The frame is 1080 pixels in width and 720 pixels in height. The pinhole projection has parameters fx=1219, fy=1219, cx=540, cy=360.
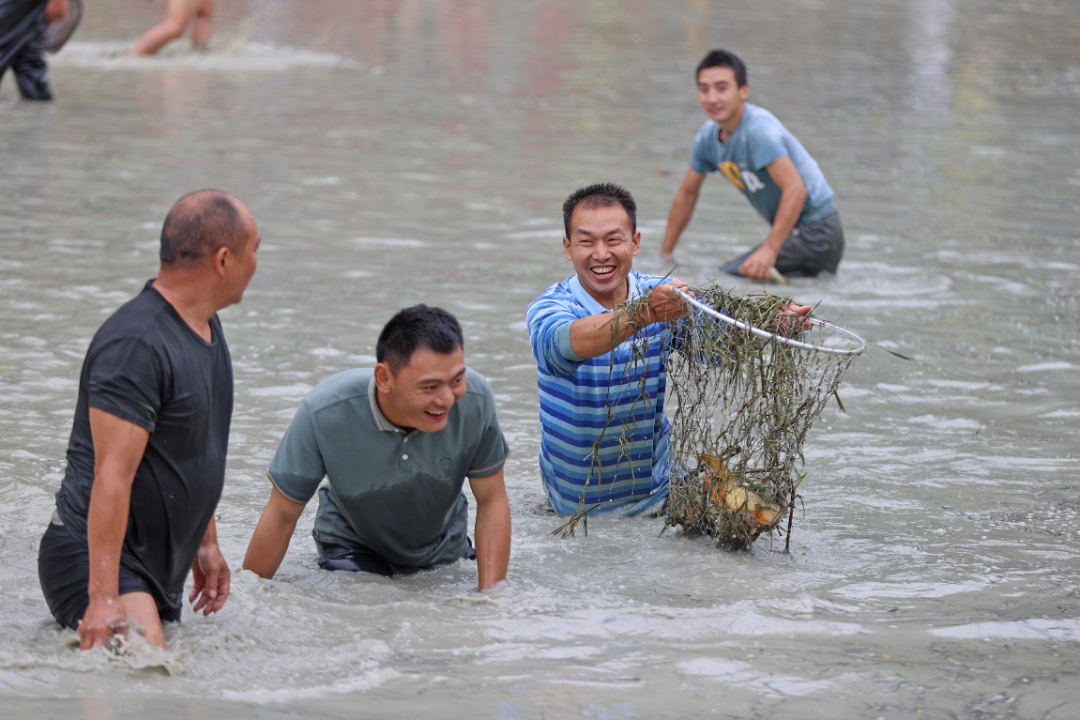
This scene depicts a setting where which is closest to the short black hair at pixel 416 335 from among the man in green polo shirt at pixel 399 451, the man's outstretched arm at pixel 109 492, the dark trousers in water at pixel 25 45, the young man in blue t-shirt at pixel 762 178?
the man in green polo shirt at pixel 399 451

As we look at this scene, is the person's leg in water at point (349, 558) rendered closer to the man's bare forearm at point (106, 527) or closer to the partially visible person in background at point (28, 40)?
the man's bare forearm at point (106, 527)

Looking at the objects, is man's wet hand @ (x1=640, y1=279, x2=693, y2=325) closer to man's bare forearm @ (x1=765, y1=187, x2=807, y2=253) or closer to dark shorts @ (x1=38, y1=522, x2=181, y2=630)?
dark shorts @ (x1=38, y1=522, x2=181, y2=630)

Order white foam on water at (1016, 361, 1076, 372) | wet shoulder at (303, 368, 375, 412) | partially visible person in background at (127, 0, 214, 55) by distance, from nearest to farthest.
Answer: wet shoulder at (303, 368, 375, 412) → white foam on water at (1016, 361, 1076, 372) → partially visible person in background at (127, 0, 214, 55)

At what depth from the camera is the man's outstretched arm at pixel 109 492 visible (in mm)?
3312

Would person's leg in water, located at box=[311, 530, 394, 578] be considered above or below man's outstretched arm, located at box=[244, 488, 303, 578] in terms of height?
below

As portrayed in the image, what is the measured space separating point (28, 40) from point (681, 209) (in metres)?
8.78

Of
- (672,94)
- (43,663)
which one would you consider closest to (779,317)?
(43,663)

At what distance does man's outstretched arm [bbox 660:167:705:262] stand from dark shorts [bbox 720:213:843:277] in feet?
1.50

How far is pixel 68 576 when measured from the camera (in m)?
3.61

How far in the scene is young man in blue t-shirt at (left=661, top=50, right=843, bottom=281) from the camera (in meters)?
8.78

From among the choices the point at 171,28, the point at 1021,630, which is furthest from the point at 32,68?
the point at 1021,630

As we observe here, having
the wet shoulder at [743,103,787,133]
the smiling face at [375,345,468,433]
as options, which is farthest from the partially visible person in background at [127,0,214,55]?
the smiling face at [375,345,468,433]

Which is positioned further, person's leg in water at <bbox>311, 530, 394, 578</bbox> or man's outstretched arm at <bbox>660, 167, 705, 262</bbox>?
man's outstretched arm at <bbox>660, 167, 705, 262</bbox>

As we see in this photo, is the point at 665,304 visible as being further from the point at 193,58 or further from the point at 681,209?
the point at 193,58
